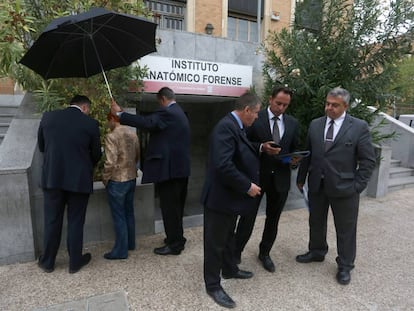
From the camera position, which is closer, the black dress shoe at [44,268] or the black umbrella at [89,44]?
the black umbrella at [89,44]

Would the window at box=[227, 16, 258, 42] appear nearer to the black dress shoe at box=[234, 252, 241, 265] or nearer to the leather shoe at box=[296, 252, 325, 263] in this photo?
the leather shoe at box=[296, 252, 325, 263]

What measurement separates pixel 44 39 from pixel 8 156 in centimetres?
139

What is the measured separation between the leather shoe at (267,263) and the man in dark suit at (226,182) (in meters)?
0.73

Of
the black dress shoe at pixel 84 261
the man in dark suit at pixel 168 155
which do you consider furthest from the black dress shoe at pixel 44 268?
the man in dark suit at pixel 168 155

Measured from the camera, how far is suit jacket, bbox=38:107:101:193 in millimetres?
2830

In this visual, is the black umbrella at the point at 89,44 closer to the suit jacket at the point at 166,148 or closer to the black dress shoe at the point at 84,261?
the suit jacket at the point at 166,148

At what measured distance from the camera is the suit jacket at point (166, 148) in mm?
3223

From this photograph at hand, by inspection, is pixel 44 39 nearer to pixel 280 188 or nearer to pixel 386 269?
pixel 280 188

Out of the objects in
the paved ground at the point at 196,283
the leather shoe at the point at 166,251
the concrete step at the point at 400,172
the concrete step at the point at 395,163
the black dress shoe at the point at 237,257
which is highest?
the concrete step at the point at 395,163

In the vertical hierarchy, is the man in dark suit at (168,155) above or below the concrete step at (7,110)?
below

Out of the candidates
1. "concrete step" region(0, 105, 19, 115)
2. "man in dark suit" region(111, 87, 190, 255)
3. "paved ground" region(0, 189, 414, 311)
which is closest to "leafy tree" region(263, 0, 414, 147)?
"paved ground" region(0, 189, 414, 311)

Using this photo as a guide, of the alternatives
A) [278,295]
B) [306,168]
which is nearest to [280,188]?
[306,168]

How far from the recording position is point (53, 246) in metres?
3.03

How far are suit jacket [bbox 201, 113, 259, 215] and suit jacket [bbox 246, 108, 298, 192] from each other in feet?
1.68
